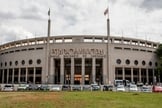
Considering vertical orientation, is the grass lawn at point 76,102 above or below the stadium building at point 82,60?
below

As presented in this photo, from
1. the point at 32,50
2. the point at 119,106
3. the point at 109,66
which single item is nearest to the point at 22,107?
the point at 119,106

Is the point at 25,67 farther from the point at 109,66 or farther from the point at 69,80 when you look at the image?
the point at 109,66

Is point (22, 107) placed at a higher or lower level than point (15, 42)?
lower

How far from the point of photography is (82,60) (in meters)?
97.8

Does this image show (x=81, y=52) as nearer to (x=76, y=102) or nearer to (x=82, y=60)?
(x=82, y=60)

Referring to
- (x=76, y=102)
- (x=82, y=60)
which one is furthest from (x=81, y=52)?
(x=76, y=102)

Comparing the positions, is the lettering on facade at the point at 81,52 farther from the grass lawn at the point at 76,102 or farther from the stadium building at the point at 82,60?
the grass lawn at the point at 76,102

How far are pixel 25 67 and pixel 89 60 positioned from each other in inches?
917

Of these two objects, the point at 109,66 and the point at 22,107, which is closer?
the point at 22,107

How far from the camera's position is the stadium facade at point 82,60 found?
98.3m

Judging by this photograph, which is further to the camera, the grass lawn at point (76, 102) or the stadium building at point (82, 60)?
the stadium building at point (82, 60)

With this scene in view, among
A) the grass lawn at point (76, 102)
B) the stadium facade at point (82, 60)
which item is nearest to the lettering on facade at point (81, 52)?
the stadium facade at point (82, 60)

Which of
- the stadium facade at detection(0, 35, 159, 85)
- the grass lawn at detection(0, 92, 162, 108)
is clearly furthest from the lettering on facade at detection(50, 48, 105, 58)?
the grass lawn at detection(0, 92, 162, 108)

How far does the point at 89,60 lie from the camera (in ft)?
333
